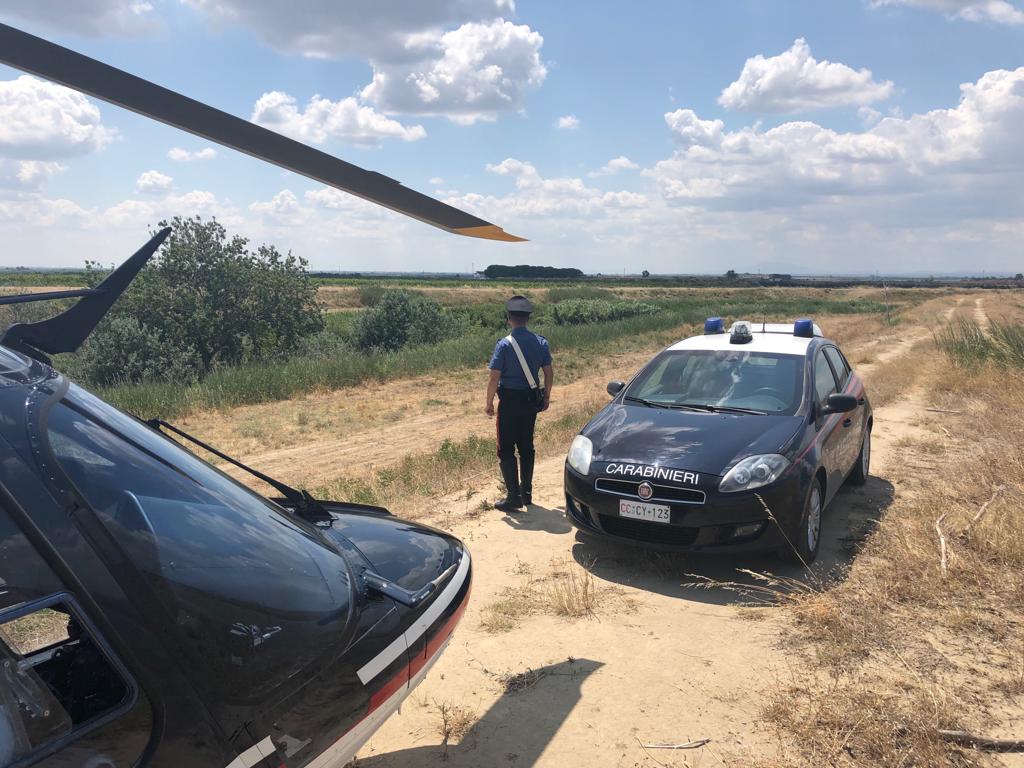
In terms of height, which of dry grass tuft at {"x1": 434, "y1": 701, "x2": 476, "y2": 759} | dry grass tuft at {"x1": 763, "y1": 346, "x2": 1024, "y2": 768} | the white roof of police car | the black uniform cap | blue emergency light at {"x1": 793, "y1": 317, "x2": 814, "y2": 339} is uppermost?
the black uniform cap

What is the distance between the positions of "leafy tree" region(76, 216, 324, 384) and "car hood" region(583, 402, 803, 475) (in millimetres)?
16011

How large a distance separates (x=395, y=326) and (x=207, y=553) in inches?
1018

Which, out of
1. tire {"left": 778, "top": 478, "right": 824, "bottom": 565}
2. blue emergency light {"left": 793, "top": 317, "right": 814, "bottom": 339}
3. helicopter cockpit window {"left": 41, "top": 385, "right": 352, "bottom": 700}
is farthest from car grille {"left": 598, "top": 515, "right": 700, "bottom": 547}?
helicopter cockpit window {"left": 41, "top": 385, "right": 352, "bottom": 700}

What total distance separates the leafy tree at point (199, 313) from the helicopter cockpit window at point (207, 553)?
60.1ft

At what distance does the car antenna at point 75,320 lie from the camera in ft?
6.93

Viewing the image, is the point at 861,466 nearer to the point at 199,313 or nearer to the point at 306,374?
the point at 306,374

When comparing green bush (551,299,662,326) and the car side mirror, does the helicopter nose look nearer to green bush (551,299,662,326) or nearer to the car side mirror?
the car side mirror

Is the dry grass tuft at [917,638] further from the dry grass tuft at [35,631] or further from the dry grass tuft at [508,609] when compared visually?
the dry grass tuft at [35,631]

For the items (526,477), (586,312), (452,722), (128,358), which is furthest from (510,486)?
(586,312)

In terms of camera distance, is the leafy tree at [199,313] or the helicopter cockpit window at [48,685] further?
the leafy tree at [199,313]

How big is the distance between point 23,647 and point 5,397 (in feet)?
1.72

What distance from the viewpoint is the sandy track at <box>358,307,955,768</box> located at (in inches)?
127

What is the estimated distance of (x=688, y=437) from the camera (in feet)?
17.6

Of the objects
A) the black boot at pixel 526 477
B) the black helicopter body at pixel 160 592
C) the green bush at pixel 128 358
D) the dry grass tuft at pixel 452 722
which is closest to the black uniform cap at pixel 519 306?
the black boot at pixel 526 477
